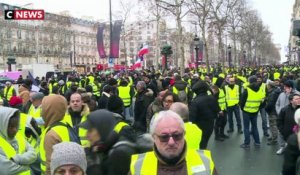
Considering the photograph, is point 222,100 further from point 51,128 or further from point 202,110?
point 51,128

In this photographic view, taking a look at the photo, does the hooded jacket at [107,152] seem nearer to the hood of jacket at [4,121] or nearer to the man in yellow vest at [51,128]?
the man in yellow vest at [51,128]

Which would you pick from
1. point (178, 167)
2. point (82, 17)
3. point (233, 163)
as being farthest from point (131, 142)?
point (82, 17)

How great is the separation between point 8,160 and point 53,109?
63cm

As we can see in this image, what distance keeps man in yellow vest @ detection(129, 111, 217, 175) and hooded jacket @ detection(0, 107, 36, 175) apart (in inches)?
58.8

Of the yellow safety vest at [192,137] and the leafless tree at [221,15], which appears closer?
the yellow safety vest at [192,137]

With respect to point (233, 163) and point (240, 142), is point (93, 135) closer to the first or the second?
point (233, 163)

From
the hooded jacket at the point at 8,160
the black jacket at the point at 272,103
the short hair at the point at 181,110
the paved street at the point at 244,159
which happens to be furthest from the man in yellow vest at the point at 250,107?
the hooded jacket at the point at 8,160

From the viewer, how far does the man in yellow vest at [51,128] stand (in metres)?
3.77

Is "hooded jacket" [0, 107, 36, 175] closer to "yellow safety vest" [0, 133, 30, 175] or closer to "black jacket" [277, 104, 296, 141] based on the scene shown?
"yellow safety vest" [0, 133, 30, 175]

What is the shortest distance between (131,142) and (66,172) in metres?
0.77

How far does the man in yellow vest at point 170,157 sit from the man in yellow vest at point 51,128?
112cm

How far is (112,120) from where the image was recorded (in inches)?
127

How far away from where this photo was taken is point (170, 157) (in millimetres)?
2768

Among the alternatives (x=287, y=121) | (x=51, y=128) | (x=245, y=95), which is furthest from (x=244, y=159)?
(x=51, y=128)
